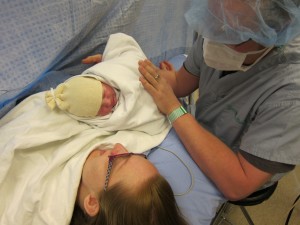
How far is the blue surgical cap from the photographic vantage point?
0.74 metres

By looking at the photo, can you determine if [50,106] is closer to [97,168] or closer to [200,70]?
[97,168]

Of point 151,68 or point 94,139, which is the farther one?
point 151,68

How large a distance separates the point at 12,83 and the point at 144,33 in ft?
2.60

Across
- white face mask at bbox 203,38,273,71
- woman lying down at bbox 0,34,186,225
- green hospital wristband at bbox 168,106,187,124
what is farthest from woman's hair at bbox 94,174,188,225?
white face mask at bbox 203,38,273,71

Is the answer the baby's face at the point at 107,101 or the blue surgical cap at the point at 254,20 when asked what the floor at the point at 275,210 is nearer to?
the baby's face at the point at 107,101

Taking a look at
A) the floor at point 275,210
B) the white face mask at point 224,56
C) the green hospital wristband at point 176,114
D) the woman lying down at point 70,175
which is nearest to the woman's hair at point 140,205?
the woman lying down at point 70,175

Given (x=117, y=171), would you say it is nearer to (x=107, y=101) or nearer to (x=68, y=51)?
(x=107, y=101)

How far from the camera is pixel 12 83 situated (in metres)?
0.93

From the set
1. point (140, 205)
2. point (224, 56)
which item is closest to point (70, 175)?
point (140, 205)

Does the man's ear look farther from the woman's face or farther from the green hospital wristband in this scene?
the green hospital wristband

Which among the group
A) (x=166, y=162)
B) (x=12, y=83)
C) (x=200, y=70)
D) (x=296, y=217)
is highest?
(x=12, y=83)

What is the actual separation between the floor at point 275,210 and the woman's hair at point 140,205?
1.01 meters

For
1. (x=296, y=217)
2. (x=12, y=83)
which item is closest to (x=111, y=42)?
(x=12, y=83)

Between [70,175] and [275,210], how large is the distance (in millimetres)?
1458
